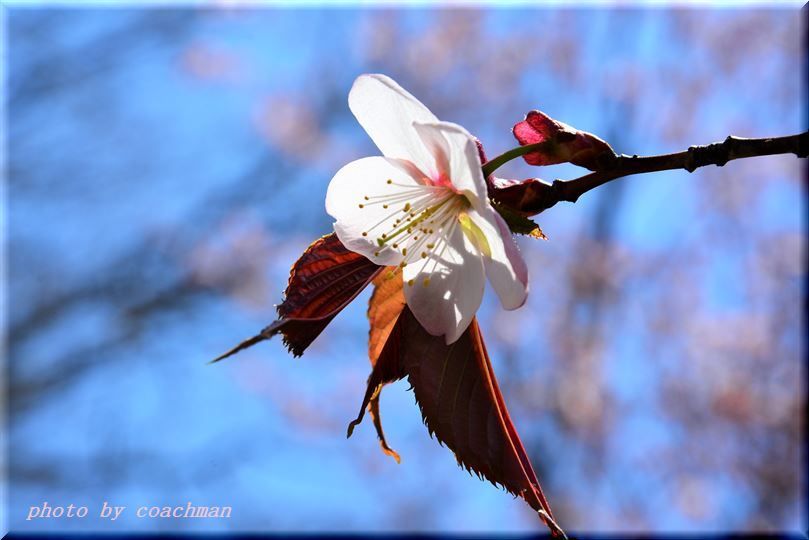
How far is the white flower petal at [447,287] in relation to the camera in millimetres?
378

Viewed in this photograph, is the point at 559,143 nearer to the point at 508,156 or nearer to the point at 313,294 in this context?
the point at 508,156

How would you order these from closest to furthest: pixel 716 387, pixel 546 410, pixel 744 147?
pixel 744 147, pixel 546 410, pixel 716 387

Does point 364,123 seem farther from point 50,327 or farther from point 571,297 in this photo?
point 571,297

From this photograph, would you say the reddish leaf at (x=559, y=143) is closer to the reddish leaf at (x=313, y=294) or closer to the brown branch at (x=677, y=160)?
the brown branch at (x=677, y=160)

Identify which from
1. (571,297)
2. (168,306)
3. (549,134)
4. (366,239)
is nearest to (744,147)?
(549,134)

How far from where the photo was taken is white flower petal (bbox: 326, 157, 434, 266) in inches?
15.9

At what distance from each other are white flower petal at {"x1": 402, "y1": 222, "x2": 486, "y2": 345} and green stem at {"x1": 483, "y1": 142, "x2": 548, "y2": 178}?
0.19 feet

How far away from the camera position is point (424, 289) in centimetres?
39

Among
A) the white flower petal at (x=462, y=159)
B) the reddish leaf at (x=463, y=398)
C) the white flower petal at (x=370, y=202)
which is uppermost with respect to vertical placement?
the white flower petal at (x=370, y=202)

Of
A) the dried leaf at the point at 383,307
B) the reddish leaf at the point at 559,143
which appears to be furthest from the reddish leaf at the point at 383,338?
the reddish leaf at the point at 559,143

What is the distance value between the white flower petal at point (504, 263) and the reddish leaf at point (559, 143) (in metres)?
0.04

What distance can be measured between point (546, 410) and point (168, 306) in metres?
1.76

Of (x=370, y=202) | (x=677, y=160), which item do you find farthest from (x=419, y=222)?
(x=677, y=160)

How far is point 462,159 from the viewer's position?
0.37 m
